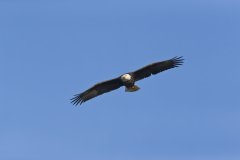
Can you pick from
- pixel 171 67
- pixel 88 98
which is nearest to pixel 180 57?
pixel 171 67

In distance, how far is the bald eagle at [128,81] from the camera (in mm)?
61375

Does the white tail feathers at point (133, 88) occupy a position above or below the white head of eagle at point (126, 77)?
below

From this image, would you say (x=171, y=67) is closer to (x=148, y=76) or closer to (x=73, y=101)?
(x=148, y=76)

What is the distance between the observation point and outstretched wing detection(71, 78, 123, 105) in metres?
62.4

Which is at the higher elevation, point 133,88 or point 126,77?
point 126,77

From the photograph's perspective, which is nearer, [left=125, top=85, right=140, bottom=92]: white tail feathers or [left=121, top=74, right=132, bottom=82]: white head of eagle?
[left=125, top=85, right=140, bottom=92]: white tail feathers

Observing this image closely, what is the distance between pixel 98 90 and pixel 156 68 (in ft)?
10.0

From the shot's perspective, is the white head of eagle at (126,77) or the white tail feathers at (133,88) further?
the white head of eagle at (126,77)

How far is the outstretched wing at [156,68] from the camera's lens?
202ft

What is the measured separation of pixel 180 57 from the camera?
204 feet

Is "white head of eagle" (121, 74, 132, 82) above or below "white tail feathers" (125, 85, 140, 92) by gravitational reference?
above

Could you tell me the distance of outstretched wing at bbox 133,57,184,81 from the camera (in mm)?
61688

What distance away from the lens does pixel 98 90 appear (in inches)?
2477

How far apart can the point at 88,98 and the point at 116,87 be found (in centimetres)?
156
